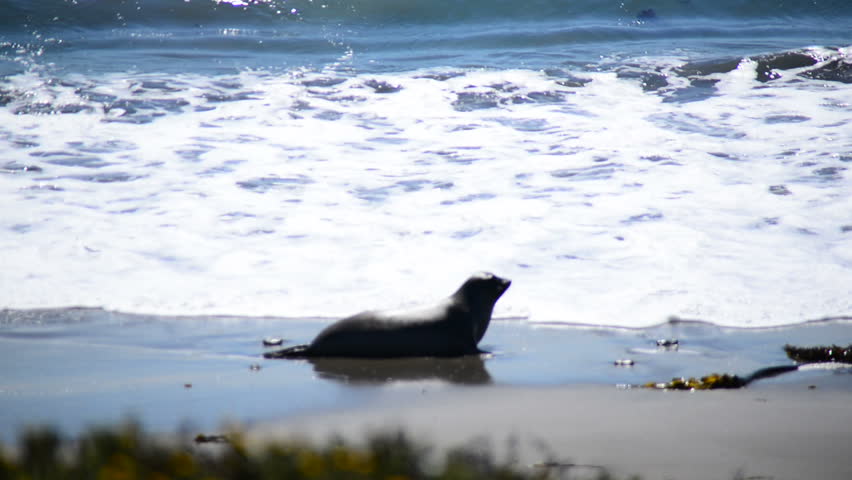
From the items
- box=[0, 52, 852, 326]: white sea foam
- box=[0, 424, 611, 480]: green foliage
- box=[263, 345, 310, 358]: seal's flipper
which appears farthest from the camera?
box=[0, 52, 852, 326]: white sea foam

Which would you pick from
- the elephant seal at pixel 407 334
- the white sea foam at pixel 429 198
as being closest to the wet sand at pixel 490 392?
the elephant seal at pixel 407 334

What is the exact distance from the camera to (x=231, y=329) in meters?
5.76

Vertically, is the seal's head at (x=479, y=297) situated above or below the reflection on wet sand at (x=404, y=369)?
above

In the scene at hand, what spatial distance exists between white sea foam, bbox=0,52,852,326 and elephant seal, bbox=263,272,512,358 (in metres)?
0.86

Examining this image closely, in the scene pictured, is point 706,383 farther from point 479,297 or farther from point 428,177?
point 428,177

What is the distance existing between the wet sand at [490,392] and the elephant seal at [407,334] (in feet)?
0.37

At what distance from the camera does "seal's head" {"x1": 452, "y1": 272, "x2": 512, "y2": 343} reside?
539 cm

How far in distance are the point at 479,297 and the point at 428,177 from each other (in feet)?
13.5

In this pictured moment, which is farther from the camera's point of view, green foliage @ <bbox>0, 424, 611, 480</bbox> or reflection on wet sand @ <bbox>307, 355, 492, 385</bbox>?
reflection on wet sand @ <bbox>307, 355, 492, 385</bbox>

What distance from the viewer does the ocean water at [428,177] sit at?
654cm

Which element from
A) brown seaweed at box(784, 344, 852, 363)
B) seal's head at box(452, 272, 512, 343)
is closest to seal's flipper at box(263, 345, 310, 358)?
seal's head at box(452, 272, 512, 343)

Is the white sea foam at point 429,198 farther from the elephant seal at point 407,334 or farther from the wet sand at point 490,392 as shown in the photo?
the elephant seal at point 407,334

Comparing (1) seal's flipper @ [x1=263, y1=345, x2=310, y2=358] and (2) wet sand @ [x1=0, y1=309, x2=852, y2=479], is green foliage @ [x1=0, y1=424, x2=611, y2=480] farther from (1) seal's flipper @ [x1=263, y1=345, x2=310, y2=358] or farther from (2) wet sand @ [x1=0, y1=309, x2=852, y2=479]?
(1) seal's flipper @ [x1=263, y1=345, x2=310, y2=358]

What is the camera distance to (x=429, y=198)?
28.7 ft
